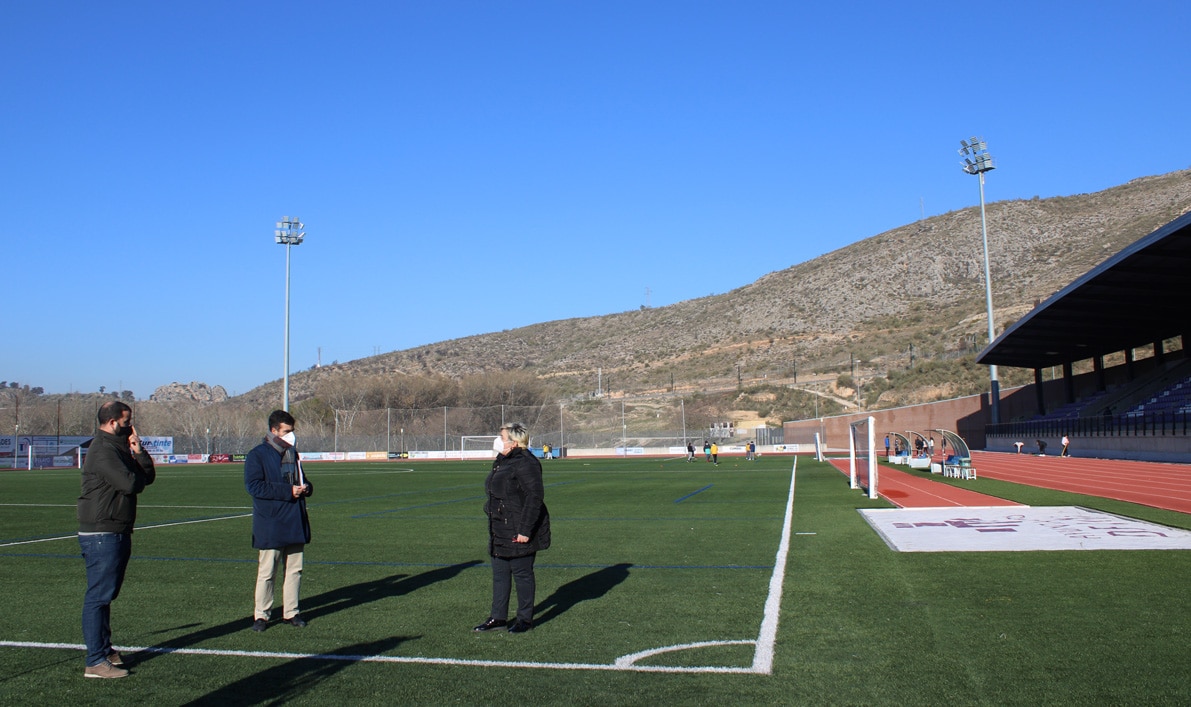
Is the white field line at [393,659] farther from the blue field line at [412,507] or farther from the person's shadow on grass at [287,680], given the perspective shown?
the blue field line at [412,507]

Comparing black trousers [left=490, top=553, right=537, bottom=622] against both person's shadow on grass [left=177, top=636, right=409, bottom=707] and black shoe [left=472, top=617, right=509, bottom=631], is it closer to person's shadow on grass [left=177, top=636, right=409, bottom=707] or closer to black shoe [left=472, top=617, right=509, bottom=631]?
black shoe [left=472, top=617, right=509, bottom=631]

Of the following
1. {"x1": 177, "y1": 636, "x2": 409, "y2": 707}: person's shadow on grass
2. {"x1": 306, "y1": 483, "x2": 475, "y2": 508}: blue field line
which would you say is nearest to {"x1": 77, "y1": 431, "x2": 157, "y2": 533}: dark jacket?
{"x1": 177, "y1": 636, "x2": 409, "y2": 707}: person's shadow on grass

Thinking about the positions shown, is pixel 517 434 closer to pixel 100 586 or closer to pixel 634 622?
pixel 634 622

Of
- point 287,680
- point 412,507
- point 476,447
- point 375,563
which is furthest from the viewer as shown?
point 476,447

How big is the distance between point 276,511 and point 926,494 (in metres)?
17.2

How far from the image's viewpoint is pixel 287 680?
5922 millimetres

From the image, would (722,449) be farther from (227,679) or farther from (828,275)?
(828,275)

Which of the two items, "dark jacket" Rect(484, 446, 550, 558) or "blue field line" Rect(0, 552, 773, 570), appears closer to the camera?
"dark jacket" Rect(484, 446, 550, 558)

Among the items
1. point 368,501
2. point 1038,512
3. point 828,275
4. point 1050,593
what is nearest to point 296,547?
point 1050,593

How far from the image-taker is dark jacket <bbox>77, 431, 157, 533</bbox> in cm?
618

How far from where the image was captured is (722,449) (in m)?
61.1

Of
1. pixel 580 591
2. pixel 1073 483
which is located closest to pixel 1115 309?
pixel 1073 483

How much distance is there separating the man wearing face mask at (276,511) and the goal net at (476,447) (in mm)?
56713

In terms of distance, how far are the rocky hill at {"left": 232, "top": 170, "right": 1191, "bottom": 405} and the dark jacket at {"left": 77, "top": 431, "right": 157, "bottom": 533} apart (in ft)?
259
